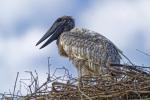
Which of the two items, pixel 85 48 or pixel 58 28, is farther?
pixel 58 28

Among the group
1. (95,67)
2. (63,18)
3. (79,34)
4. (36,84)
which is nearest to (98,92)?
(36,84)

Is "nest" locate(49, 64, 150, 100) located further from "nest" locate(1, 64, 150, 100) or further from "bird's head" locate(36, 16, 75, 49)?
"bird's head" locate(36, 16, 75, 49)

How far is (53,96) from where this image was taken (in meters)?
8.46

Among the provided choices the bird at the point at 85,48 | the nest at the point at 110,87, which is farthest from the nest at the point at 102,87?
the bird at the point at 85,48

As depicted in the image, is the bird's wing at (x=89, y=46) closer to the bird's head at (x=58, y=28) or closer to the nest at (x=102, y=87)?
the bird's head at (x=58, y=28)

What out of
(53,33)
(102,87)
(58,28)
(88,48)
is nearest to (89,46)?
(88,48)

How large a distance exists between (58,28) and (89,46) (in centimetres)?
166

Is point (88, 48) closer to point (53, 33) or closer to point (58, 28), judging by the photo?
point (53, 33)

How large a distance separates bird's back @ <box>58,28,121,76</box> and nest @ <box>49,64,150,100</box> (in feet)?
13.7

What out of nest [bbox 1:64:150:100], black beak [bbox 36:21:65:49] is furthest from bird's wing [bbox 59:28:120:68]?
nest [bbox 1:64:150:100]

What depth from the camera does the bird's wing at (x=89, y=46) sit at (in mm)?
13302

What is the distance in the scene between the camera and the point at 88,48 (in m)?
13.9

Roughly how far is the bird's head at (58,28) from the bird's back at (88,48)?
0.48 meters

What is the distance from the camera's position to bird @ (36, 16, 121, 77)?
13.0 m
